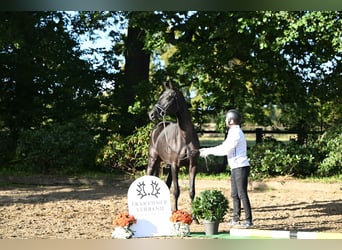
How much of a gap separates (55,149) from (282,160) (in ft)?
16.1

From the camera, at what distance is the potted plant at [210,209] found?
6.61 meters

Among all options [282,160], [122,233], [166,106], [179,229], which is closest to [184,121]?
[166,106]

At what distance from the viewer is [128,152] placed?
520 inches

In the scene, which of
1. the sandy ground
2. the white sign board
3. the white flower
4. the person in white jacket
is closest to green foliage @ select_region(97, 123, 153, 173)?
the sandy ground

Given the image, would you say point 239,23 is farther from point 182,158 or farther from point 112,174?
point 182,158

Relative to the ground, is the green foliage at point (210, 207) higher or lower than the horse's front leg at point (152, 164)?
lower

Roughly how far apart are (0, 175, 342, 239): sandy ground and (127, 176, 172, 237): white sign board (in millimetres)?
455

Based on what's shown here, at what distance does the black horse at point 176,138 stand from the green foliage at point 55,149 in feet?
18.5

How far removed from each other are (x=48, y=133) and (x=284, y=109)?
546 cm

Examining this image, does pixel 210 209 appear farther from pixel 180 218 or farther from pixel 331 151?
pixel 331 151

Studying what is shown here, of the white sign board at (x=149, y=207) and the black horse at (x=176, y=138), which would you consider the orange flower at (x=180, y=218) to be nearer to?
the white sign board at (x=149, y=207)

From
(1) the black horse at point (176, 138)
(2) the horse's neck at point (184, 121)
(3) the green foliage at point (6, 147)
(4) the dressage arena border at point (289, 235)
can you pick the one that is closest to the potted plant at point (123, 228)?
(1) the black horse at point (176, 138)

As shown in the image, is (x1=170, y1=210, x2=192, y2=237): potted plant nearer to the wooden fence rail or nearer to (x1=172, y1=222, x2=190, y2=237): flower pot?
(x1=172, y1=222, x2=190, y2=237): flower pot

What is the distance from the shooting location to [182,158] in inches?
291
